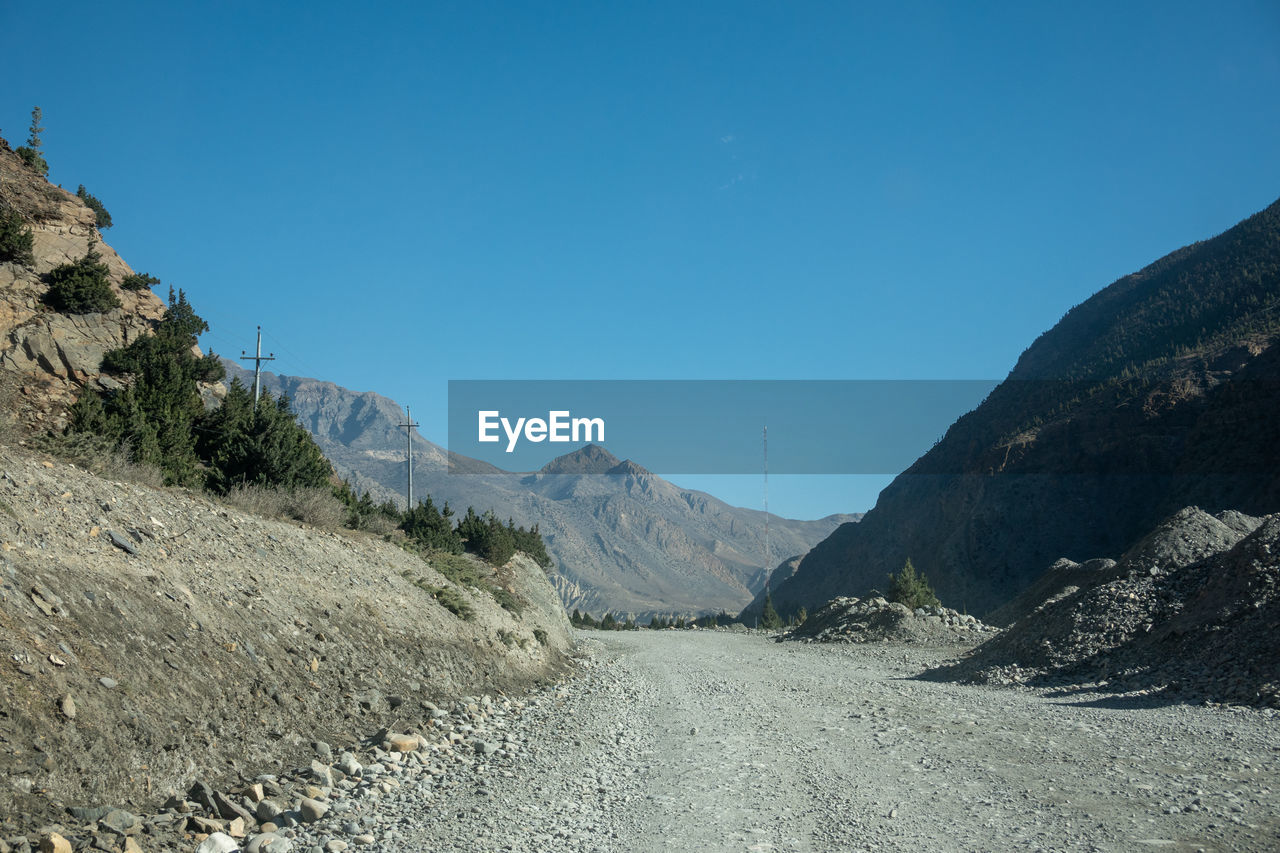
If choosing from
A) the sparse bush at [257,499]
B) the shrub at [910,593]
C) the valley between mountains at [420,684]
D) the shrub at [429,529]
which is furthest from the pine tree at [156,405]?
the shrub at [910,593]

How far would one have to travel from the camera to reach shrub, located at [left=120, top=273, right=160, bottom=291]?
23656 millimetres

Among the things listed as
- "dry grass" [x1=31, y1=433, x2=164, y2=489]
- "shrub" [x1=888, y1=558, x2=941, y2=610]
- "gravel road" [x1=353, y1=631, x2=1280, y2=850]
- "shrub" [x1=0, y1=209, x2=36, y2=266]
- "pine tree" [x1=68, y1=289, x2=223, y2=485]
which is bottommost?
"shrub" [x1=888, y1=558, x2=941, y2=610]

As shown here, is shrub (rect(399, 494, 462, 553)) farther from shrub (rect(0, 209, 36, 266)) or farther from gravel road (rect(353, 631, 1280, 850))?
shrub (rect(0, 209, 36, 266))

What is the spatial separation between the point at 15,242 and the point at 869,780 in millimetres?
23009

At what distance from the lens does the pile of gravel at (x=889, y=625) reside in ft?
97.7

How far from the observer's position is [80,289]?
19859 millimetres

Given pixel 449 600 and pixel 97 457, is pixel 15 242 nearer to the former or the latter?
pixel 97 457

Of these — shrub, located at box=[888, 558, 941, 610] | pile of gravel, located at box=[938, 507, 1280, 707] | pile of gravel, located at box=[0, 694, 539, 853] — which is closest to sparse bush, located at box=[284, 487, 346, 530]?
pile of gravel, located at box=[0, 694, 539, 853]

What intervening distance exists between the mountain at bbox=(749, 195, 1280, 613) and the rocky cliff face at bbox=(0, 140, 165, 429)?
6154 cm

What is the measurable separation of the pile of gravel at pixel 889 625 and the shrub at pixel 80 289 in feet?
92.1

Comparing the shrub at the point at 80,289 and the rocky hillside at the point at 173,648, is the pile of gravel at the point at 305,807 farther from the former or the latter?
the shrub at the point at 80,289

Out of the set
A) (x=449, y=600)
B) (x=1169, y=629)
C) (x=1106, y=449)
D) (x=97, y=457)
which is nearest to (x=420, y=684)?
(x=449, y=600)

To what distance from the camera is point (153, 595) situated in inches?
357

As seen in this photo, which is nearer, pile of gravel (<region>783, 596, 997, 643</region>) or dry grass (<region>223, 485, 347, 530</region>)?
dry grass (<region>223, 485, 347, 530</region>)
